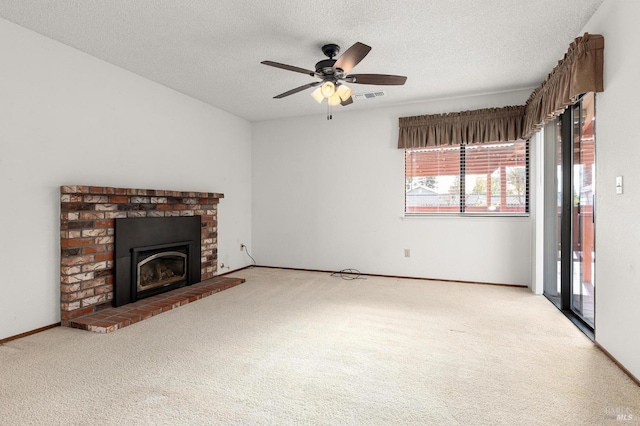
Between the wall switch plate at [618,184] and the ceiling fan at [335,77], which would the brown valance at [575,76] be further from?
the ceiling fan at [335,77]

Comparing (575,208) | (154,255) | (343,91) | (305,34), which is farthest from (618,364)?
(154,255)

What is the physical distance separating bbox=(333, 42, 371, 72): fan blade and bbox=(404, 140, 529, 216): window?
2.64 m

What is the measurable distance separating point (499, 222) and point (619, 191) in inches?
96.1

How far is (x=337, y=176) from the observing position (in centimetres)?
548

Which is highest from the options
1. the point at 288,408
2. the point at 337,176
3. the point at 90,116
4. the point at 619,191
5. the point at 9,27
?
the point at 9,27

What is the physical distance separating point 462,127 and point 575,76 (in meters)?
2.19

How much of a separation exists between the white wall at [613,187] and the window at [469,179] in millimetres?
2084

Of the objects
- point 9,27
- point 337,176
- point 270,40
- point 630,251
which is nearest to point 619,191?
point 630,251

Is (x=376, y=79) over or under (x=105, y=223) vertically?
over

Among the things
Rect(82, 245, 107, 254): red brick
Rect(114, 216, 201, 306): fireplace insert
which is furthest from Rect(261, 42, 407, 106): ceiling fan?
Rect(82, 245, 107, 254): red brick

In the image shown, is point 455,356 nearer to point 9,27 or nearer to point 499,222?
point 499,222

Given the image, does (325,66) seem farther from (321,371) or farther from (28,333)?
(28,333)

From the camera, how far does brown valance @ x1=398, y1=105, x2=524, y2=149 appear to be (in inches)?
174

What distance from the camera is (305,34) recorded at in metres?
2.95
